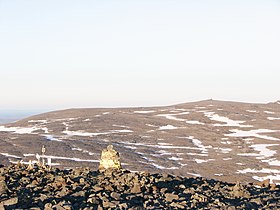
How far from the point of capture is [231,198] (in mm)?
10898

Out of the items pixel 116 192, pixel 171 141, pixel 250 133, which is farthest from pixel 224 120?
pixel 116 192

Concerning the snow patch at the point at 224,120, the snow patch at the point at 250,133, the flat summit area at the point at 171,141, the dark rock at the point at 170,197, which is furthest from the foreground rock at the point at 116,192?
the snow patch at the point at 224,120

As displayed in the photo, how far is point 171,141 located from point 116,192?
59425 millimetres

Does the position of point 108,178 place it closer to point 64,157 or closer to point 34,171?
point 34,171

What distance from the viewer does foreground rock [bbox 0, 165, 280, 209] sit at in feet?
30.1

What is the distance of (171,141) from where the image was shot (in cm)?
6950

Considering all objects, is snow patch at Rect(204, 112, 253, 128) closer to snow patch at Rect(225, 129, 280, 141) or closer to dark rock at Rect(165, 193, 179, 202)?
snow patch at Rect(225, 129, 280, 141)

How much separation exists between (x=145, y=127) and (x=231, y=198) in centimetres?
7075

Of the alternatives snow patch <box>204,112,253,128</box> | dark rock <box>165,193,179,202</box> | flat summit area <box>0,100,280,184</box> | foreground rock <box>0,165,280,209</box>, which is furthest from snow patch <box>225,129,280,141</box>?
dark rock <box>165,193,179,202</box>

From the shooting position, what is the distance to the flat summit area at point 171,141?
4925 cm

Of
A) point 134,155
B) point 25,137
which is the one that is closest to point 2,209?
point 134,155

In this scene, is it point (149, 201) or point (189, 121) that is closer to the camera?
point (149, 201)

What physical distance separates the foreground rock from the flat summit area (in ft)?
63.8

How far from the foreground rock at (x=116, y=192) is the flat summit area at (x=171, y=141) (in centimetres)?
1944
